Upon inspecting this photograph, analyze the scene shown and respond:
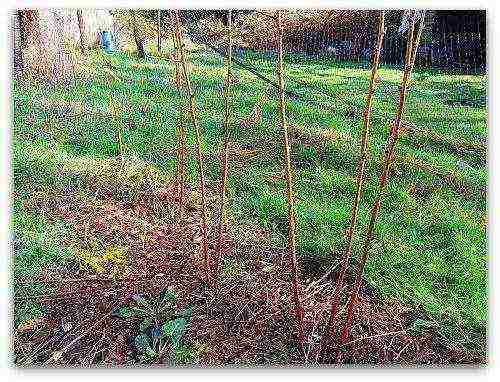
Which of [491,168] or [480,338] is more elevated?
[491,168]

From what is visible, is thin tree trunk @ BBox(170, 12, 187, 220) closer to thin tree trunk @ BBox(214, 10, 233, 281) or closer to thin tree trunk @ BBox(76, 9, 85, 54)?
thin tree trunk @ BBox(214, 10, 233, 281)

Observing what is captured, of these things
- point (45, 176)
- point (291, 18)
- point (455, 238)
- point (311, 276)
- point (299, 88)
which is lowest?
point (311, 276)

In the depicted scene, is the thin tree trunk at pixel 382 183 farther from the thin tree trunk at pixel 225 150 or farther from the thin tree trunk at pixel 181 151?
the thin tree trunk at pixel 181 151

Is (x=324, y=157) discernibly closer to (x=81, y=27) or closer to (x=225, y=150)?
(x=225, y=150)

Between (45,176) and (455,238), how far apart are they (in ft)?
4.32

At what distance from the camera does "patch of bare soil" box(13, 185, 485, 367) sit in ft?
7.14

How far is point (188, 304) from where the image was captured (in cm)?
221

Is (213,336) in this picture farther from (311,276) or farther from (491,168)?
(491,168)

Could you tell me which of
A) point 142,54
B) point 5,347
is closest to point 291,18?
point 142,54

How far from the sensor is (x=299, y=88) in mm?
2184

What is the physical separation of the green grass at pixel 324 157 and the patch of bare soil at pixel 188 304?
76mm

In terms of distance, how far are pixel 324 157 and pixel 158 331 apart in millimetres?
765

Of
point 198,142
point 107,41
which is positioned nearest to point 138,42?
point 107,41

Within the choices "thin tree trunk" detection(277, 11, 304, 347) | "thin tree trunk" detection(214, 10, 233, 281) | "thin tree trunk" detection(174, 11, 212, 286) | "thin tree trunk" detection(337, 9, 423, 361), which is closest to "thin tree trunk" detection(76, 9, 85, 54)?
"thin tree trunk" detection(174, 11, 212, 286)
